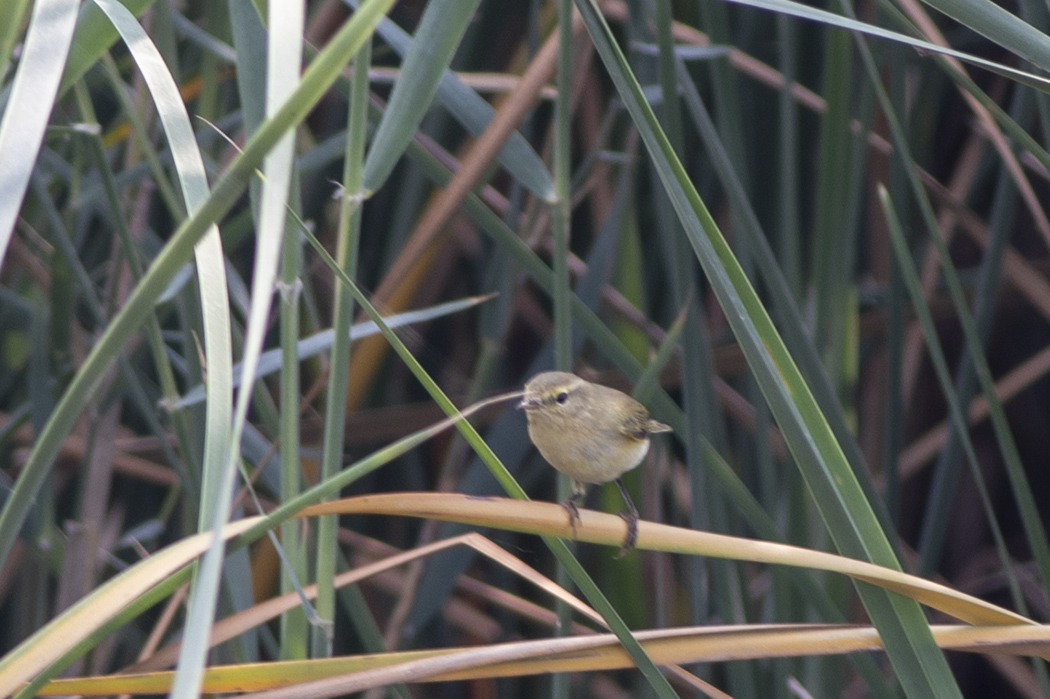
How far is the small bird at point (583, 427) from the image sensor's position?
1470 millimetres

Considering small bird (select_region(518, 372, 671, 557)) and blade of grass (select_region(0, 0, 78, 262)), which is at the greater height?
blade of grass (select_region(0, 0, 78, 262))

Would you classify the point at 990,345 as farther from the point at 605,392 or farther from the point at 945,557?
the point at 605,392

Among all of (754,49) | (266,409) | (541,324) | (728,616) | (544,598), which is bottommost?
(544,598)

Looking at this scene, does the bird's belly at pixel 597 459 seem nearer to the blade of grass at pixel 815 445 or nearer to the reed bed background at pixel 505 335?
the reed bed background at pixel 505 335

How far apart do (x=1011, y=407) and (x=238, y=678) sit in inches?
77.4

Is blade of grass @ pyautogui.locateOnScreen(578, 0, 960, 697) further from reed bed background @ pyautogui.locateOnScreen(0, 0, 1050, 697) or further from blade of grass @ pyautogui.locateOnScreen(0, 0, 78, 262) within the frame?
blade of grass @ pyautogui.locateOnScreen(0, 0, 78, 262)

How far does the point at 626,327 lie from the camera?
193 centimetres

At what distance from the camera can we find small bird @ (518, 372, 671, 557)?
147 centimetres

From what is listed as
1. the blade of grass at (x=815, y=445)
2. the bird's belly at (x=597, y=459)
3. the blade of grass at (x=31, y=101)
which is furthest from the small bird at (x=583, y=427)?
the blade of grass at (x=31, y=101)

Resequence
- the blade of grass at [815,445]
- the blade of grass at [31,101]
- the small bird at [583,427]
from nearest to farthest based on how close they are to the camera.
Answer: the blade of grass at [31,101] → the blade of grass at [815,445] → the small bird at [583,427]

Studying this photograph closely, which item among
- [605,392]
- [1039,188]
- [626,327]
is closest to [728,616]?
[605,392]

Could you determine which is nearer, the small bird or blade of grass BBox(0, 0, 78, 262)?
blade of grass BBox(0, 0, 78, 262)

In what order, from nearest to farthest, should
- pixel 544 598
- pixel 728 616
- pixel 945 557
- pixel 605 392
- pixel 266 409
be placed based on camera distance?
pixel 266 409 < pixel 728 616 < pixel 605 392 < pixel 544 598 < pixel 945 557

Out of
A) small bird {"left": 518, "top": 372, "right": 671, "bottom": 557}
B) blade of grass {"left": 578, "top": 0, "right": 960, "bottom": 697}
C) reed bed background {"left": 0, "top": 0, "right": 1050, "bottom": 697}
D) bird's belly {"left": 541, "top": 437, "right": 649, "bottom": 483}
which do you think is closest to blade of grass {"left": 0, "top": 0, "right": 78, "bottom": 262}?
reed bed background {"left": 0, "top": 0, "right": 1050, "bottom": 697}
